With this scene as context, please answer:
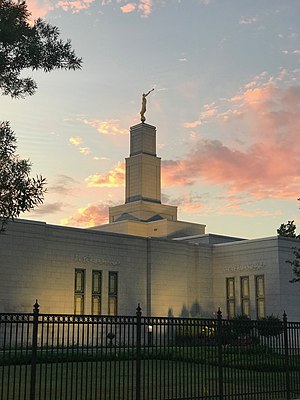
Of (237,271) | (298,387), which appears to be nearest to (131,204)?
(237,271)

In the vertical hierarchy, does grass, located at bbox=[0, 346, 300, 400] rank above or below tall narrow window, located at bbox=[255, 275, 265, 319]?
below

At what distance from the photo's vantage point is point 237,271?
4994 cm

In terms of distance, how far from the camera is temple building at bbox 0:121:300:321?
3984 cm

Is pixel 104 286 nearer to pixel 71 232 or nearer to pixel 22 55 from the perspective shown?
pixel 71 232

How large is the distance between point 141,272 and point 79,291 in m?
5.94

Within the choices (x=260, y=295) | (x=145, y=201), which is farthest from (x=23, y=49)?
(x=145, y=201)

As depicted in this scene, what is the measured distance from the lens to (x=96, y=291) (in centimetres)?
4403

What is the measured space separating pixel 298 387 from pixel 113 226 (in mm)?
41192

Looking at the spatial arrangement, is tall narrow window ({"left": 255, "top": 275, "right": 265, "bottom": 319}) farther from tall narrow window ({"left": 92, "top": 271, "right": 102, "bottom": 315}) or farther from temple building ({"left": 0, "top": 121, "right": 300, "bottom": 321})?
tall narrow window ({"left": 92, "top": 271, "right": 102, "bottom": 315})

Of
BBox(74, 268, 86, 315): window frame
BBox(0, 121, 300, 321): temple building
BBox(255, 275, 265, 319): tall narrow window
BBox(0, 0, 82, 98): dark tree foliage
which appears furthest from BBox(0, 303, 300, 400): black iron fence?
BBox(255, 275, 265, 319): tall narrow window

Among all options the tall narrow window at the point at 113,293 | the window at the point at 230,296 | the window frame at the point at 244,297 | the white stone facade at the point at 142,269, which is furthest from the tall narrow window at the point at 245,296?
the tall narrow window at the point at 113,293

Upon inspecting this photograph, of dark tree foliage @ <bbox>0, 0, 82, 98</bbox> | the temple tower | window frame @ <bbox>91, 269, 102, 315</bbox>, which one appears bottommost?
window frame @ <bbox>91, 269, 102, 315</bbox>

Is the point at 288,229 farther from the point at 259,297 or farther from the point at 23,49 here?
the point at 23,49

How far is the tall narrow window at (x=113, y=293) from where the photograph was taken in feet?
146
